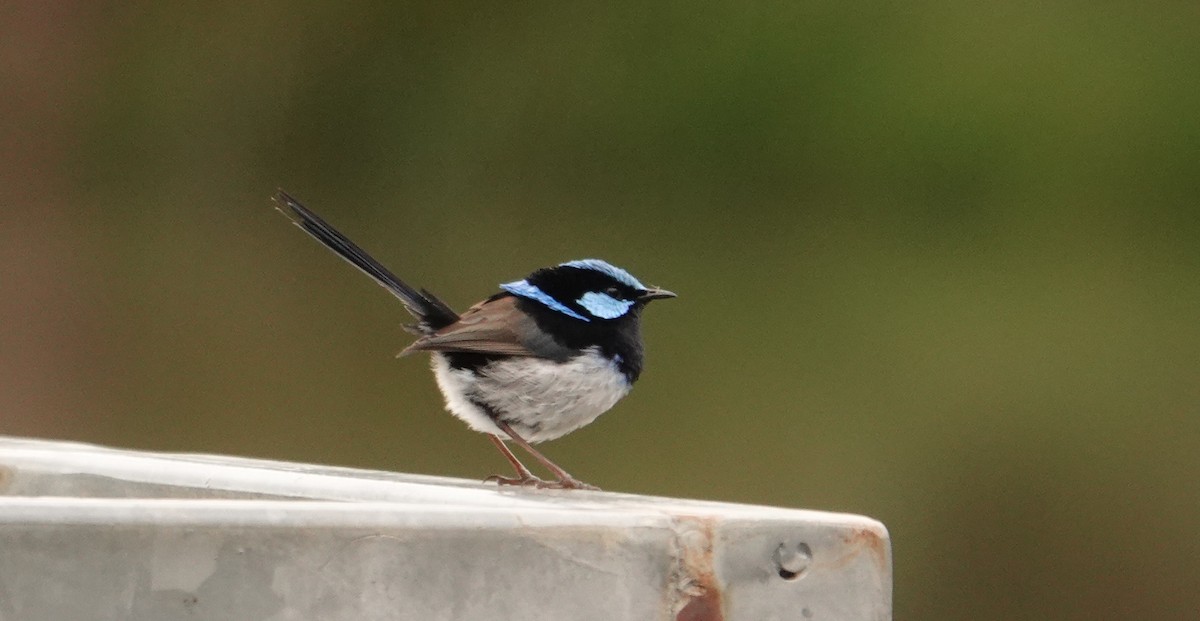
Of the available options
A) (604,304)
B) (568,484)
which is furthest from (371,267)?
(568,484)

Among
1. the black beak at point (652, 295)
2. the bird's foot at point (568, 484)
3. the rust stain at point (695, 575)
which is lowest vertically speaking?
the rust stain at point (695, 575)

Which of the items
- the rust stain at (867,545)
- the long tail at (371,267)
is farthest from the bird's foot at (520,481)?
the rust stain at (867,545)

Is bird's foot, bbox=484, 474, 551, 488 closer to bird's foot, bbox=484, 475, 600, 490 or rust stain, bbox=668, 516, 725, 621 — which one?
bird's foot, bbox=484, 475, 600, 490

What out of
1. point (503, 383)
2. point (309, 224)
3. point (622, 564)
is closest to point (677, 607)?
point (622, 564)

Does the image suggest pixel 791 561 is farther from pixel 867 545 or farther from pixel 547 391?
pixel 547 391

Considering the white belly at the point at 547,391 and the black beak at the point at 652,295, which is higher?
the black beak at the point at 652,295

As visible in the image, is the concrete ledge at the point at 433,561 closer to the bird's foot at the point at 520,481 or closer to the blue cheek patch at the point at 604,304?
the bird's foot at the point at 520,481
